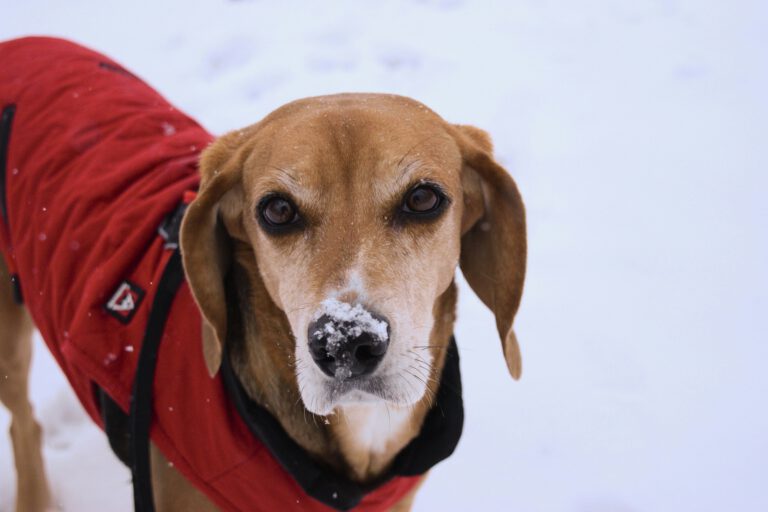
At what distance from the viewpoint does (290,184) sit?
6.77 feet

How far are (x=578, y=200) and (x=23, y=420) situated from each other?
3.15m

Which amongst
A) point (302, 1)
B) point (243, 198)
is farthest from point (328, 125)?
point (302, 1)

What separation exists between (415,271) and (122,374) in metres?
1.01

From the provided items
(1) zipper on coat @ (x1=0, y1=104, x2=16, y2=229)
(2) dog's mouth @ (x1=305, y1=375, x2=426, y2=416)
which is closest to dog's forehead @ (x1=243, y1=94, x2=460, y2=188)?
(2) dog's mouth @ (x1=305, y1=375, x2=426, y2=416)

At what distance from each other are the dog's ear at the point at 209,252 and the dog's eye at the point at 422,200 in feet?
1.73

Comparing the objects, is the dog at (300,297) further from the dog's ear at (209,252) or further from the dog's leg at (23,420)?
the dog's leg at (23,420)

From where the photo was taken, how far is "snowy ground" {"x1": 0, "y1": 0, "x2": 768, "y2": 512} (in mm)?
3389

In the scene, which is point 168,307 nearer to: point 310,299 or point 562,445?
point 310,299

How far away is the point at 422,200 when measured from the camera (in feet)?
6.93

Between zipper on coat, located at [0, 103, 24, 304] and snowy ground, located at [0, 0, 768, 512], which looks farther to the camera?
snowy ground, located at [0, 0, 768, 512]

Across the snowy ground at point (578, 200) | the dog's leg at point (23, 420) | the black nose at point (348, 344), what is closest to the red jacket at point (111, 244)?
the dog's leg at point (23, 420)

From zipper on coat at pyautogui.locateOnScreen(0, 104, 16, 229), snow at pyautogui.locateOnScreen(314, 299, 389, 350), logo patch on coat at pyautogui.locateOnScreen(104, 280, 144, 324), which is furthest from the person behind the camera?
zipper on coat at pyautogui.locateOnScreen(0, 104, 16, 229)

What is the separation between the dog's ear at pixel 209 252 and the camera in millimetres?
2150

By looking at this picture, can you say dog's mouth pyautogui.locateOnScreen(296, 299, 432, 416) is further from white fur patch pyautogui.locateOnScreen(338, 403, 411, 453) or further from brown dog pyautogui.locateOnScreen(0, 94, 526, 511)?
white fur patch pyautogui.locateOnScreen(338, 403, 411, 453)
